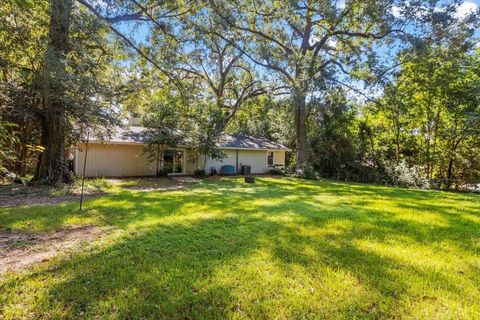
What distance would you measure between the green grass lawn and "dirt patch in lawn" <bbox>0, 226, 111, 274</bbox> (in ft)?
0.93

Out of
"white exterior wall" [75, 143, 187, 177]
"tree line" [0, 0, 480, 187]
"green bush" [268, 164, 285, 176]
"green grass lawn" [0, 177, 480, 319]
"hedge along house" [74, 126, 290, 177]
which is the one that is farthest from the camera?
"green bush" [268, 164, 285, 176]

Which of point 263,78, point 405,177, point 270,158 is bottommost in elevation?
point 405,177

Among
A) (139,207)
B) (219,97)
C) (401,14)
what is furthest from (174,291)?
(219,97)

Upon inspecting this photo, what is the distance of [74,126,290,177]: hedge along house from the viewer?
15.7m

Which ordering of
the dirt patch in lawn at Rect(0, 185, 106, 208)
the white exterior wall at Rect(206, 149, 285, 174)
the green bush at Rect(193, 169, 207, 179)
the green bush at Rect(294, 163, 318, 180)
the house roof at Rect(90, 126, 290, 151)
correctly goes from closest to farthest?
1. the dirt patch in lawn at Rect(0, 185, 106, 208)
2. the house roof at Rect(90, 126, 290, 151)
3. the green bush at Rect(193, 169, 207, 179)
4. the green bush at Rect(294, 163, 318, 180)
5. the white exterior wall at Rect(206, 149, 285, 174)

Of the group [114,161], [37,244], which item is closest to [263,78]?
[114,161]

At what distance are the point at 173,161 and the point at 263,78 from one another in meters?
11.0

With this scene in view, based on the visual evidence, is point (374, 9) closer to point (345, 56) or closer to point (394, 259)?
point (345, 56)

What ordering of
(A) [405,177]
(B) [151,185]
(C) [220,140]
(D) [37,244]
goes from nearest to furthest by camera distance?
(D) [37,244]
(B) [151,185]
(A) [405,177]
(C) [220,140]

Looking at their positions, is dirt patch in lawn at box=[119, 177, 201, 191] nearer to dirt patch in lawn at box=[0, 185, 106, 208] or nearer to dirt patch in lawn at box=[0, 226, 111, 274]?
dirt patch in lawn at box=[0, 185, 106, 208]

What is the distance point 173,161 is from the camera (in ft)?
60.3

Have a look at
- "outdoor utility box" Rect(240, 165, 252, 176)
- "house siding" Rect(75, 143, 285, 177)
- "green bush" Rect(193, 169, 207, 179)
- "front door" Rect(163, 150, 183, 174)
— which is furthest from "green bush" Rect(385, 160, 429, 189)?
"front door" Rect(163, 150, 183, 174)

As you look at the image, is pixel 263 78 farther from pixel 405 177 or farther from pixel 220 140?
pixel 405 177

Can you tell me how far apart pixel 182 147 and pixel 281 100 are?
8.34 m
